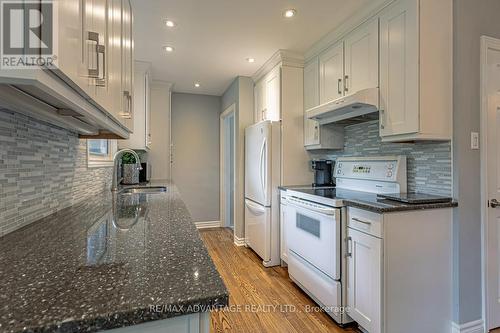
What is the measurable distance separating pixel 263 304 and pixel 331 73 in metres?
2.28

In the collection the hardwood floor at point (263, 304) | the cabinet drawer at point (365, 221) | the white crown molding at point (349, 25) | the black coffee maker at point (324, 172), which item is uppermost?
the white crown molding at point (349, 25)

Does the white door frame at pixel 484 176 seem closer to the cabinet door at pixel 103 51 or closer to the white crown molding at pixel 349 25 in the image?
the white crown molding at pixel 349 25

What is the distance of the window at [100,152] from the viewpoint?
6.89ft

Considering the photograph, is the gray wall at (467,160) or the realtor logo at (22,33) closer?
the realtor logo at (22,33)

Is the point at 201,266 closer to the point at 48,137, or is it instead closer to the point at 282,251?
the point at 48,137

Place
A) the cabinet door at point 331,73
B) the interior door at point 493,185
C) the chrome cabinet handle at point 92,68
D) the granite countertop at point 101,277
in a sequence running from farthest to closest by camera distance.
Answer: the cabinet door at point 331,73 → the interior door at point 493,185 → the chrome cabinet handle at point 92,68 → the granite countertop at point 101,277

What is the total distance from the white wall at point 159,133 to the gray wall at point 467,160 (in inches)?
137

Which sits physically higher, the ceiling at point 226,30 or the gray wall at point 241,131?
the ceiling at point 226,30

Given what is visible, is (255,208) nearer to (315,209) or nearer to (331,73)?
(315,209)

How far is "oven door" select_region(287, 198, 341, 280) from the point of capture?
1.93 meters

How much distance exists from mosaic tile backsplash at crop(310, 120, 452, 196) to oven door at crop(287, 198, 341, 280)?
28.0 inches

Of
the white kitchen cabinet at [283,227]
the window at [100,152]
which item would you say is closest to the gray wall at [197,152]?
the window at [100,152]

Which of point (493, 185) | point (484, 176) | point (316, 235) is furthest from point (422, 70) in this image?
point (316, 235)

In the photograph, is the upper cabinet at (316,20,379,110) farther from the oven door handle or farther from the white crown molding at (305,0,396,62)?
the oven door handle
